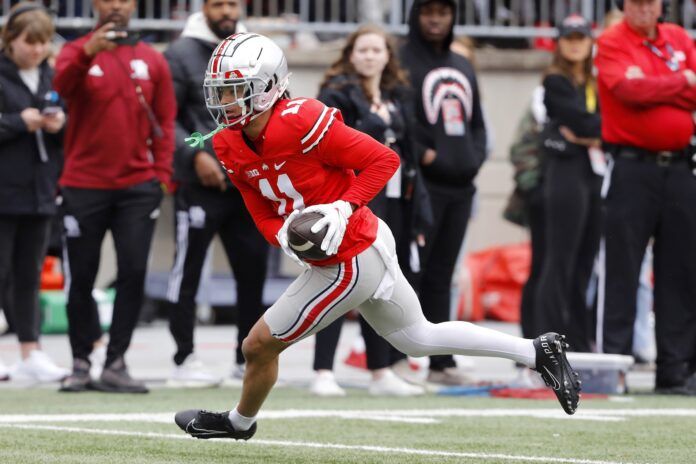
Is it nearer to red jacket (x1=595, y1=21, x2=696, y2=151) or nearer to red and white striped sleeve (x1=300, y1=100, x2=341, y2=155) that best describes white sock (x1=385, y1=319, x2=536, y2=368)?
red and white striped sleeve (x1=300, y1=100, x2=341, y2=155)

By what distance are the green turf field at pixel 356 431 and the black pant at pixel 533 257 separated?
6.67 feet

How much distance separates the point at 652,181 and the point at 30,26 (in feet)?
12.5

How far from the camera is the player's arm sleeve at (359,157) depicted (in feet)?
19.4

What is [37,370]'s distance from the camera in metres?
9.48

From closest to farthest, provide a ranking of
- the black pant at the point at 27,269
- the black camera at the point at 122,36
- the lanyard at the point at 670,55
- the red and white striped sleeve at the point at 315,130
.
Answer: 1. the red and white striped sleeve at the point at 315,130
2. the black camera at the point at 122,36
3. the lanyard at the point at 670,55
4. the black pant at the point at 27,269

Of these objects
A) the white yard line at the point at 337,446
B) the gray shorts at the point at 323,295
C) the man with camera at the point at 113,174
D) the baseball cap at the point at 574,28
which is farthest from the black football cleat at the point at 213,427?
the baseball cap at the point at 574,28

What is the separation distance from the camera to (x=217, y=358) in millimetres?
11484

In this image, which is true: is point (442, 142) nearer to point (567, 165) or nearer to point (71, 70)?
point (567, 165)

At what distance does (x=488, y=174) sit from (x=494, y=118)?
23.1 inches

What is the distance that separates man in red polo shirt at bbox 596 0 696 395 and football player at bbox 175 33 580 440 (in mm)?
2925

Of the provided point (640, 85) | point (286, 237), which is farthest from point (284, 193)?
point (640, 85)

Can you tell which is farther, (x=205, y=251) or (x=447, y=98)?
(x=447, y=98)

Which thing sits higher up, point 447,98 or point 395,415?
point 447,98

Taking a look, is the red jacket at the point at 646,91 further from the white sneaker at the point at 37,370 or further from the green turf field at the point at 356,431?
the white sneaker at the point at 37,370
